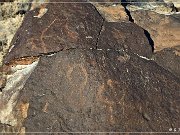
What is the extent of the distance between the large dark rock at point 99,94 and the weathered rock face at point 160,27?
21.1 inches

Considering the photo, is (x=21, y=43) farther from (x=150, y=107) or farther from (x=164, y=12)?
(x=164, y=12)

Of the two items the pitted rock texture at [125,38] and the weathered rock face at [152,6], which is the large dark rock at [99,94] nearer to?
the pitted rock texture at [125,38]

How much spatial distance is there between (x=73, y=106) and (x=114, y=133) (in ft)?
1.25

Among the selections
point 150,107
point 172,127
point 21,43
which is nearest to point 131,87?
point 150,107

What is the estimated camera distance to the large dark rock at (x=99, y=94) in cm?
258

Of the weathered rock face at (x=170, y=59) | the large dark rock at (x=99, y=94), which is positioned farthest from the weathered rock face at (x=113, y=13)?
the large dark rock at (x=99, y=94)

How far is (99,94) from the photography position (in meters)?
2.73

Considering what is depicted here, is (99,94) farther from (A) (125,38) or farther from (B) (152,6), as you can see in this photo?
(B) (152,6)

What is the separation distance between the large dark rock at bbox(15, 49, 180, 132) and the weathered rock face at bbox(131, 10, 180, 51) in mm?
535

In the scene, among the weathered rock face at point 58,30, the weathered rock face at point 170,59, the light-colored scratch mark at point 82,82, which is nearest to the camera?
the light-colored scratch mark at point 82,82

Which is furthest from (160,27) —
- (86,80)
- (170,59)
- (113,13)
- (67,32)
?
(86,80)

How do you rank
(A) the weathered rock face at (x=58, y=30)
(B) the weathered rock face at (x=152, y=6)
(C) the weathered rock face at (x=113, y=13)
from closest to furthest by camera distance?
(A) the weathered rock face at (x=58, y=30) → (C) the weathered rock face at (x=113, y=13) → (B) the weathered rock face at (x=152, y=6)

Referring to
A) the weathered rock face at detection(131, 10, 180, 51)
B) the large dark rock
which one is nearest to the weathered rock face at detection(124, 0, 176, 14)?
the weathered rock face at detection(131, 10, 180, 51)

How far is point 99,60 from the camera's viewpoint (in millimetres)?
2969
